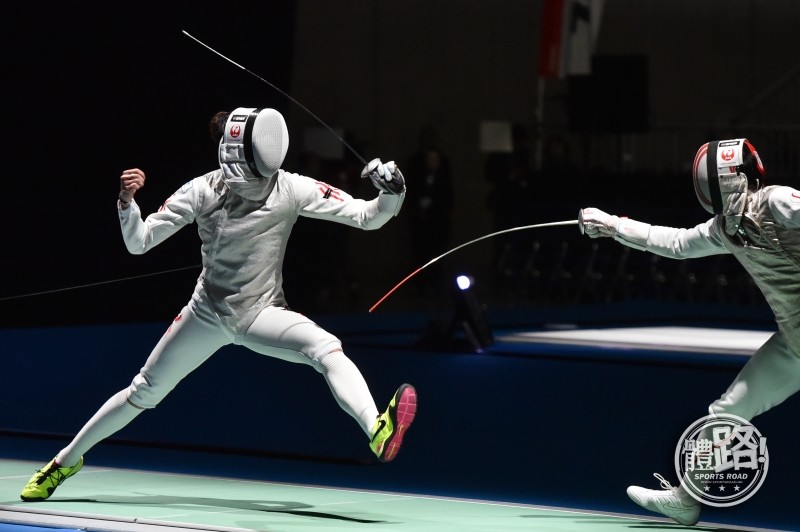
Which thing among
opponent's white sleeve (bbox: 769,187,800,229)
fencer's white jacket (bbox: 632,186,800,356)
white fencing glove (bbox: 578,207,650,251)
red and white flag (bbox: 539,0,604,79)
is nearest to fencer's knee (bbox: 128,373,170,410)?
white fencing glove (bbox: 578,207,650,251)

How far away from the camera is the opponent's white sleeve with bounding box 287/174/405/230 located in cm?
379

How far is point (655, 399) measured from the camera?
5.14m

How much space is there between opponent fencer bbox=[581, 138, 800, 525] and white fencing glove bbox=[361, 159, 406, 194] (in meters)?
0.67

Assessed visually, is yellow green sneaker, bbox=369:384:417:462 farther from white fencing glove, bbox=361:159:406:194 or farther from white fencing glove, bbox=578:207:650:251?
white fencing glove, bbox=578:207:650:251

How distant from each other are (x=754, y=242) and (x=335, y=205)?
1132 millimetres

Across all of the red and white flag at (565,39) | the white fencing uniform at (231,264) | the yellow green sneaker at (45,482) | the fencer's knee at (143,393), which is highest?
the red and white flag at (565,39)

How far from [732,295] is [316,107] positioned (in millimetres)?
3290

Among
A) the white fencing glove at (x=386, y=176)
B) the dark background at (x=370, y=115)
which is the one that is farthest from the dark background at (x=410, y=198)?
the white fencing glove at (x=386, y=176)

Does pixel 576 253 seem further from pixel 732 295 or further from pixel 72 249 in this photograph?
pixel 72 249

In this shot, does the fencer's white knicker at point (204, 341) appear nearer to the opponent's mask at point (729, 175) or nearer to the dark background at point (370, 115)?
the opponent's mask at point (729, 175)

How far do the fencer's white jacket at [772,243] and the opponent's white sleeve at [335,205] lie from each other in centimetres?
83

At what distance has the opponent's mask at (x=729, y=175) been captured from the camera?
3508 mm

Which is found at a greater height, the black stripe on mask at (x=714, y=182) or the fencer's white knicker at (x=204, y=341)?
the black stripe on mask at (x=714, y=182)

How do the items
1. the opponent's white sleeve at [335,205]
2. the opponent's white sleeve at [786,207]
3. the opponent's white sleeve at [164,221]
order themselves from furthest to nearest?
1. the opponent's white sleeve at [164,221]
2. the opponent's white sleeve at [335,205]
3. the opponent's white sleeve at [786,207]
